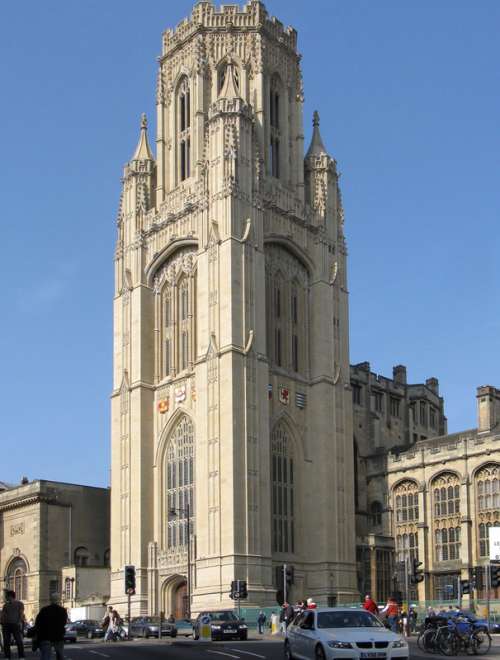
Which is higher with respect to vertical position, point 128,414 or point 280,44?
point 280,44

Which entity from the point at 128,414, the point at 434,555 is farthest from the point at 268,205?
the point at 434,555

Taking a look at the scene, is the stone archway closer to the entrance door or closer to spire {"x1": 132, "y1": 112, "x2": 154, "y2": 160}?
the entrance door

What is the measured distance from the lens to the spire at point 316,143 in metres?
85.6

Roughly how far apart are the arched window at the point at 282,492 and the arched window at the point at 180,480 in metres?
5.43

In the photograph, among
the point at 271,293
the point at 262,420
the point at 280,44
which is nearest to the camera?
the point at 262,420

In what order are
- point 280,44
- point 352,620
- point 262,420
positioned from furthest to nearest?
1. point 280,44
2. point 262,420
3. point 352,620

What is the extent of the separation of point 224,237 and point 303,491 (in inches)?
711

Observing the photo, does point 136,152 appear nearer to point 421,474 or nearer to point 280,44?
point 280,44

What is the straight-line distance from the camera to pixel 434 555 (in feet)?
256

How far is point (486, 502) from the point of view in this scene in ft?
246

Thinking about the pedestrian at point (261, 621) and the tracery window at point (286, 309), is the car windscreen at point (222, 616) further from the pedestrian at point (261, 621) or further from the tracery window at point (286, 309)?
the tracery window at point (286, 309)

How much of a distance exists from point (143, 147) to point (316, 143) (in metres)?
13.3

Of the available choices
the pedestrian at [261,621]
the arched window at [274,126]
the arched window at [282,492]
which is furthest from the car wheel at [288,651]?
the arched window at [274,126]

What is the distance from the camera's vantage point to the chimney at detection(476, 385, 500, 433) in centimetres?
7831
